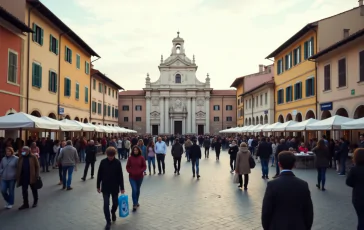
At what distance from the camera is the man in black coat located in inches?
148

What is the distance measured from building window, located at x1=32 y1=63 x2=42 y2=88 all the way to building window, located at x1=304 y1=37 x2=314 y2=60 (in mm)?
19503

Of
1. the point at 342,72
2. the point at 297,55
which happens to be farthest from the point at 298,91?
the point at 342,72

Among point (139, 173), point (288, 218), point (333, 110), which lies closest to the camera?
point (288, 218)

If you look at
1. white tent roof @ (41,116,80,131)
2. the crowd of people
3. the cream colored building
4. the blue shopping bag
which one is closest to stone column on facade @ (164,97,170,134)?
the cream colored building

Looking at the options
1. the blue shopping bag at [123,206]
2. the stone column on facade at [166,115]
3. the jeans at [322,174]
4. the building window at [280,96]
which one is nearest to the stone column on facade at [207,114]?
the stone column on facade at [166,115]

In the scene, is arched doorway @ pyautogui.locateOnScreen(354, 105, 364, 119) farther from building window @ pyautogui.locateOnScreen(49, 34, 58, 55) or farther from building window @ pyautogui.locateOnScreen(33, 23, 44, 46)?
building window @ pyautogui.locateOnScreen(49, 34, 58, 55)

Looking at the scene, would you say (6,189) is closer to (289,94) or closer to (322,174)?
(322,174)

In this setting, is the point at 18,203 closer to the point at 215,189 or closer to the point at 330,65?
the point at 215,189

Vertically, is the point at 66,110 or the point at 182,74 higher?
the point at 182,74

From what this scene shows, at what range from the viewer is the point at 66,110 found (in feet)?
92.2

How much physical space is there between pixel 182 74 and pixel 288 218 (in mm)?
66962

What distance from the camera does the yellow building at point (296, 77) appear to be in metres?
26.5

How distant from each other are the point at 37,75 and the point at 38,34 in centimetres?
268

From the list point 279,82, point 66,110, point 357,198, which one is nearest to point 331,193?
point 357,198
